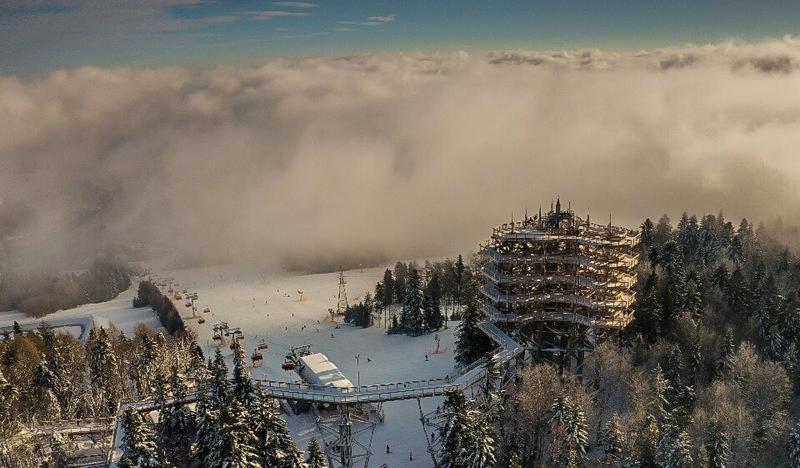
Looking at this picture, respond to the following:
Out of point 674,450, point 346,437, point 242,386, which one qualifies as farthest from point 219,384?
point 674,450

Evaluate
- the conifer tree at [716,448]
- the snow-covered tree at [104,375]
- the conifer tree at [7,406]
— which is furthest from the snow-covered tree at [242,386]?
the conifer tree at [716,448]

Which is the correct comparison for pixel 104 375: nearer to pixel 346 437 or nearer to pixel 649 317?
pixel 346 437

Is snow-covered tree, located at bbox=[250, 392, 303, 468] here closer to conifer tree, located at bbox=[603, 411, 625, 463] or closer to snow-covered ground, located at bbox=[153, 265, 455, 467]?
snow-covered ground, located at bbox=[153, 265, 455, 467]

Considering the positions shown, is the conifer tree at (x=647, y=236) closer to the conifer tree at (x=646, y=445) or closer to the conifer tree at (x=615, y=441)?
the conifer tree at (x=646, y=445)

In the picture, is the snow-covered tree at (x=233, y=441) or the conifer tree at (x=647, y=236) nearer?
the snow-covered tree at (x=233, y=441)

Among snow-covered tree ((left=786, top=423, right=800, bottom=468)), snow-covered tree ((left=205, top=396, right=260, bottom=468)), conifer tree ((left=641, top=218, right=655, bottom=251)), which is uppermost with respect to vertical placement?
conifer tree ((left=641, top=218, right=655, bottom=251))

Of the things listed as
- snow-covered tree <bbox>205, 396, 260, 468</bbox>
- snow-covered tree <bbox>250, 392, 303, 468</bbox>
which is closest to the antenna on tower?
snow-covered tree <bbox>250, 392, 303, 468</bbox>
